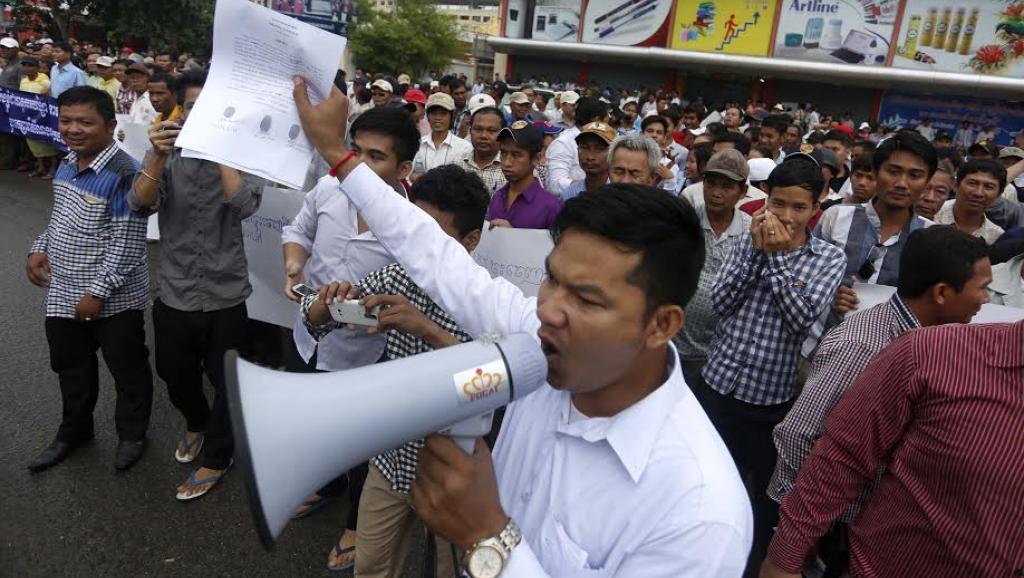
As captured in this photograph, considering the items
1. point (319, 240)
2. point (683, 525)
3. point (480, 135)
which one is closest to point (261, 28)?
point (319, 240)

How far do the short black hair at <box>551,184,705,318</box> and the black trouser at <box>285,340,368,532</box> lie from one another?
153cm

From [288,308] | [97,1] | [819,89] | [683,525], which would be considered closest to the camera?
[683,525]

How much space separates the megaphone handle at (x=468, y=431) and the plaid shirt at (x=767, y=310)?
5.73 ft

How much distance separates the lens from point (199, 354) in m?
3.26

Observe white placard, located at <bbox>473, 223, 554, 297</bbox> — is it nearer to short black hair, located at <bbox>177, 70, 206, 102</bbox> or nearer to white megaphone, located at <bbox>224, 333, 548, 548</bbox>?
short black hair, located at <bbox>177, 70, 206, 102</bbox>

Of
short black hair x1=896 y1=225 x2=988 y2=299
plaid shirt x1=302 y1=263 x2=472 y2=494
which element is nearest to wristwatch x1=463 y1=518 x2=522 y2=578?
plaid shirt x1=302 y1=263 x2=472 y2=494

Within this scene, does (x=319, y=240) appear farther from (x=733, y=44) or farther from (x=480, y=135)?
(x=733, y=44)

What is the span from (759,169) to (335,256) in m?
3.61

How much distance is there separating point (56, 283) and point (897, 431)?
3.54m

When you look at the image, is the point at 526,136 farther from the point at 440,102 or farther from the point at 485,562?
the point at 485,562

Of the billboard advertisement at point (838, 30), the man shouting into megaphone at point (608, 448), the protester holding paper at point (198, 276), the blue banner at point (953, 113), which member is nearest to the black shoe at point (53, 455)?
the protester holding paper at point (198, 276)

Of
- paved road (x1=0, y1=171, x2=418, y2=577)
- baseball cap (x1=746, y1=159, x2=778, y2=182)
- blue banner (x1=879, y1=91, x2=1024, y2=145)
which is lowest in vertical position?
paved road (x1=0, y1=171, x2=418, y2=577)

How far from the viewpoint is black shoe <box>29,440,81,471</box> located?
3.23 meters

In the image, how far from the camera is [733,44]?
27.6 meters
